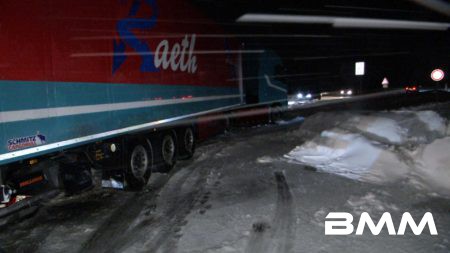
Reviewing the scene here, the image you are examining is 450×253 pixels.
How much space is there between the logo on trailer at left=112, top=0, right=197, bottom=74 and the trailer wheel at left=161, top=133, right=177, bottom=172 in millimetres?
1664

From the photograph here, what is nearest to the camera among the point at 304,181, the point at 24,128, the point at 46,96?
the point at 24,128

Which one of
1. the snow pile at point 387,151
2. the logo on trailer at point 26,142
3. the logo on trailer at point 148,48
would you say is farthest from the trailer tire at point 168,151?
the logo on trailer at point 26,142

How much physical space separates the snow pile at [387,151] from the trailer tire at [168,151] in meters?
3.03

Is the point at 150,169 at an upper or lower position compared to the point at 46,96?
lower

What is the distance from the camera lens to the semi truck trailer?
527 cm

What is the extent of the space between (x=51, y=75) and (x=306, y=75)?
5572 centimetres

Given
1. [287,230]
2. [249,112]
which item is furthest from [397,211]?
[249,112]

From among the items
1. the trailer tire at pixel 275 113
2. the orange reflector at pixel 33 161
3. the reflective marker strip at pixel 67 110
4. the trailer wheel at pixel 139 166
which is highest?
the reflective marker strip at pixel 67 110

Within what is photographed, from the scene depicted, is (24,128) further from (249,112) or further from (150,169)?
(249,112)

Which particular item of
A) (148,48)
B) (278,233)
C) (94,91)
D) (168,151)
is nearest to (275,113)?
(168,151)

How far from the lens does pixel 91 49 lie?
6613 mm

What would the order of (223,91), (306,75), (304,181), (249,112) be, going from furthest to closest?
(306,75) < (249,112) < (223,91) < (304,181)

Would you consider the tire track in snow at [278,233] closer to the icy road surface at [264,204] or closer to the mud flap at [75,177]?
the icy road surface at [264,204]

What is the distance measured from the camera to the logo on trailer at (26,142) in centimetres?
515
